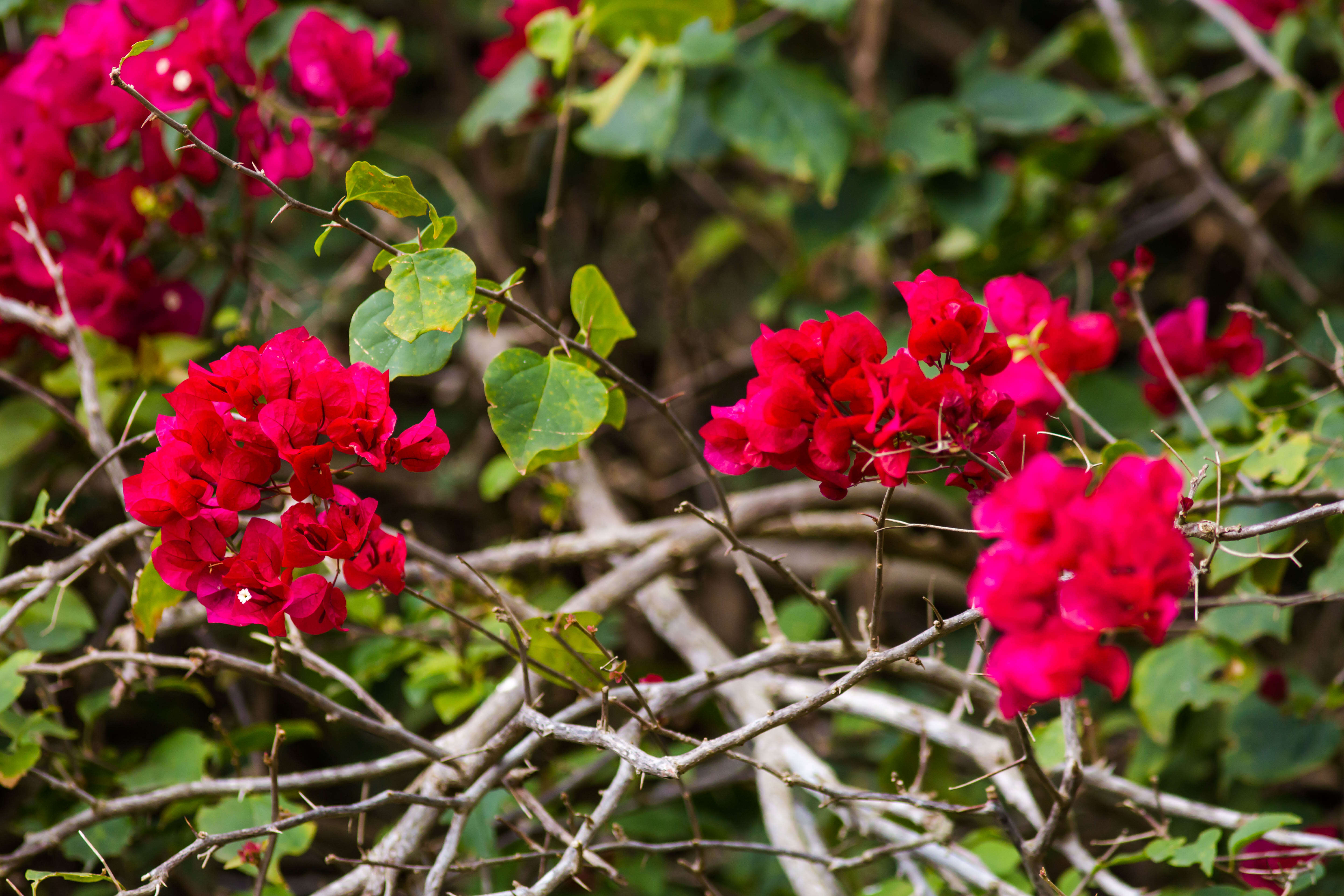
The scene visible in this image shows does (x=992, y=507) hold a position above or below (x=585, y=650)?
above

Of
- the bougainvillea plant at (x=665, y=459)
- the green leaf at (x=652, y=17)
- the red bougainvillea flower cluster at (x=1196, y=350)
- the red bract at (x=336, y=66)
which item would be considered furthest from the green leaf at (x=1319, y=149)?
the red bract at (x=336, y=66)

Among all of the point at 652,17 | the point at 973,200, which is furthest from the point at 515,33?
the point at 973,200

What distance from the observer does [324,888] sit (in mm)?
833

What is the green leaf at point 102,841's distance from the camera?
0.97 meters

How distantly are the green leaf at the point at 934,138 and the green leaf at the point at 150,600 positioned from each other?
3.97ft

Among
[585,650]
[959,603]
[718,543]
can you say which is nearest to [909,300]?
[585,650]

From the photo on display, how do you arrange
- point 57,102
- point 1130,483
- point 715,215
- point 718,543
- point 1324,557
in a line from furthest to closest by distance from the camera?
1. point 715,215
2. point 1324,557
3. point 718,543
4. point 57,102
5. point 1130,483

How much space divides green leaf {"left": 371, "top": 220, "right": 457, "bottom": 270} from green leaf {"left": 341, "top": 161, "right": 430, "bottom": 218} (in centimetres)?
1

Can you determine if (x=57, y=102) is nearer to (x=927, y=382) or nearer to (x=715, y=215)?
(x=927, y=382)

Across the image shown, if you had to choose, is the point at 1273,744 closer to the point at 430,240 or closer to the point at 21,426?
the point at 430,240

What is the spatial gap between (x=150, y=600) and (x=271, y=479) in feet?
0.81

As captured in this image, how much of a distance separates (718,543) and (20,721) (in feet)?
2.45

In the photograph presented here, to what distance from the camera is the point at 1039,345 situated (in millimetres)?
824

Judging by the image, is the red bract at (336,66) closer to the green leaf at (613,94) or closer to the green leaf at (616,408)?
the green leaf at (613,94)
